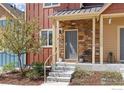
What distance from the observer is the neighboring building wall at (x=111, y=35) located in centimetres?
1981

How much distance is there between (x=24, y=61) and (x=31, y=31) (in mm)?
6141

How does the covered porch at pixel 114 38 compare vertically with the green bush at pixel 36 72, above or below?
above

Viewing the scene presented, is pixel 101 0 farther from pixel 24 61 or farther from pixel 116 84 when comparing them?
pixel 24 61

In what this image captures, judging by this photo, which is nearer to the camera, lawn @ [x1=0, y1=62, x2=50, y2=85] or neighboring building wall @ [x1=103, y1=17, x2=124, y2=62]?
lawn @ [x1=0, y1=62, x2=50, y2=85]

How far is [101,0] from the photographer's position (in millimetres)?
16469

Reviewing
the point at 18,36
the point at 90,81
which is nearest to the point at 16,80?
the point at 18,36

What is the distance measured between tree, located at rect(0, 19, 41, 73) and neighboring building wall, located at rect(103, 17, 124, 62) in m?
5.04

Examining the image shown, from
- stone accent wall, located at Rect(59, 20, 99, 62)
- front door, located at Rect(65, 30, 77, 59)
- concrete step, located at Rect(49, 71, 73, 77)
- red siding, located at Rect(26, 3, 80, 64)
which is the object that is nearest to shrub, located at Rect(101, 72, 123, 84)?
concrete step, located at Rect(49, 71, 73, 77)

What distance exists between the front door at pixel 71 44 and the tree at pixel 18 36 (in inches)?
150

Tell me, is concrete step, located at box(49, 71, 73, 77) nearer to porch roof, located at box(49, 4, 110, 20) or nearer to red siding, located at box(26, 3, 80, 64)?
porch roof, located at box(49, 4, 110, 20)

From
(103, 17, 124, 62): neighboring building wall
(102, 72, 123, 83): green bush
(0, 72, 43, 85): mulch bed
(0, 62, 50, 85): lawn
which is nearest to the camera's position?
(102, 72, 123, 83): green bush

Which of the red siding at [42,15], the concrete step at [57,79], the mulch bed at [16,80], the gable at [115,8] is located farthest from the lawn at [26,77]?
the gable at [115,8]

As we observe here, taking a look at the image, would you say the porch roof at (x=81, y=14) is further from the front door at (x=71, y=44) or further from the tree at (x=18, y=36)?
the tree at (x=18, y=36)

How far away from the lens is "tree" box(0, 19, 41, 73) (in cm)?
1748
